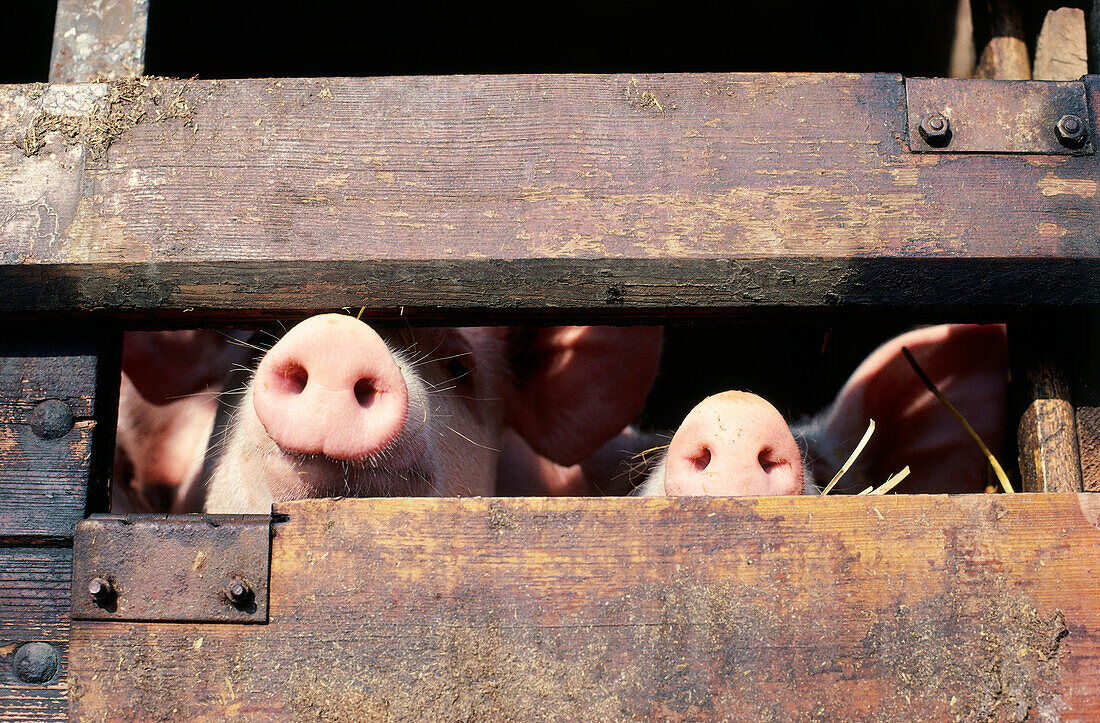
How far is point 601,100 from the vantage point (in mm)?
1192

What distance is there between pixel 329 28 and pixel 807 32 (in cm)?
176

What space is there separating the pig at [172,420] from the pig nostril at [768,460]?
3.88 ft

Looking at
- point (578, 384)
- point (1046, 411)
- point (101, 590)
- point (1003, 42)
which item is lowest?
point (101, 590)

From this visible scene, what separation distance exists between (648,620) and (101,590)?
0.70 m

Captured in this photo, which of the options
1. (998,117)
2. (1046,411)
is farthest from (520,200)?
(1046,411)

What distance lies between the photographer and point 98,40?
1275 mm

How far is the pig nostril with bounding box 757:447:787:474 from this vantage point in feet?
3.88

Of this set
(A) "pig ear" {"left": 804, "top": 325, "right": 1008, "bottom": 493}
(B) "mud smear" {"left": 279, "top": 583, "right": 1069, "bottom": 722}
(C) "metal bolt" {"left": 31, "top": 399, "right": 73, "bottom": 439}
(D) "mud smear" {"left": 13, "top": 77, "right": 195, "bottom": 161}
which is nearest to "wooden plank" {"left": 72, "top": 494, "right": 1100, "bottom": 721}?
(B) "mud smear" {"left": 279, "top": 583, "right": 1069, "bottom": 722}

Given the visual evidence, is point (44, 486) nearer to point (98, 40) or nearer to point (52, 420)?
point (52, 420)

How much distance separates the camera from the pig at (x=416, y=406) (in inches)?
44.4

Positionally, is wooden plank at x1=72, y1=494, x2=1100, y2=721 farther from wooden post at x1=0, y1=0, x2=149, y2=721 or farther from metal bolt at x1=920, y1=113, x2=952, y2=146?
metal bolt at x1=920, y1=113, x2=952, y2=146

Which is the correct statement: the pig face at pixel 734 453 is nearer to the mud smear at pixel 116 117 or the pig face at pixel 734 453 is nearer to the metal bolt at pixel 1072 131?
the metal bolt at pixel 1072 131

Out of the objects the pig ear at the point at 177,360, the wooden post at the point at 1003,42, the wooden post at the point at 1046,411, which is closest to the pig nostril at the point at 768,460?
the wooden post at the point at 1046,411

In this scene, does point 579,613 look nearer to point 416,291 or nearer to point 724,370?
point 416,291
